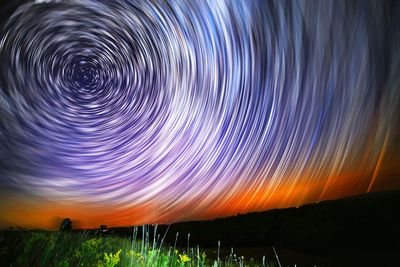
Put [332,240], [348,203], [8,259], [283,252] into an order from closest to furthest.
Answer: [8,259] < [283,252] < [332,240] < [348,203]

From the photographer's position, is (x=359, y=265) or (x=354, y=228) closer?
(x=359, y=265)

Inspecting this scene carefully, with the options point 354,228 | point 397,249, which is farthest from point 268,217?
point 397,249

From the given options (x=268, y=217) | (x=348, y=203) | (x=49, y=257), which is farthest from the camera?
(x=348, y=203)

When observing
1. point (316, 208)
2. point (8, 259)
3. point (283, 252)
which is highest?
point (316, 208)

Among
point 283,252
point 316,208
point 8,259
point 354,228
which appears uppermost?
point 316,208

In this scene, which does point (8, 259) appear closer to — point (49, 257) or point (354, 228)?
point (49, 257)

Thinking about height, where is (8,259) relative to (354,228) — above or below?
below

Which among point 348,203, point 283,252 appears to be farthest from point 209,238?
point 348,203

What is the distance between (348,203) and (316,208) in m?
11.6

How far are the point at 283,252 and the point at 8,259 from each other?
179 feet

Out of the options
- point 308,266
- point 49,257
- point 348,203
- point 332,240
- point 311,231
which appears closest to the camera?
point 49,257

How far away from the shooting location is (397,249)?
65438 millimetres

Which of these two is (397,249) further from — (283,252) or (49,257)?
(49,257)

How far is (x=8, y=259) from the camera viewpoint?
4.43 metres
